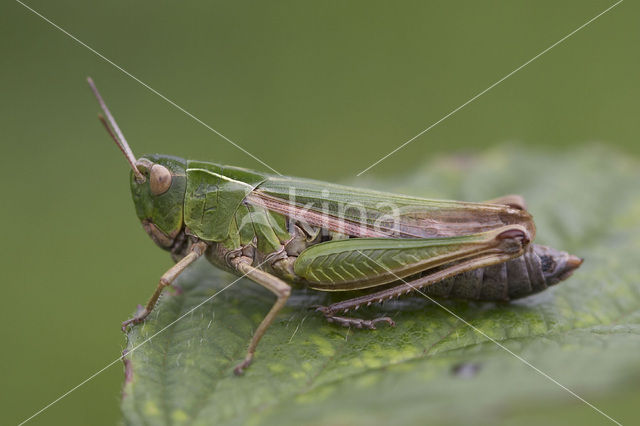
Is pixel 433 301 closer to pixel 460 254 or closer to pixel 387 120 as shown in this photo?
pixel 460 254

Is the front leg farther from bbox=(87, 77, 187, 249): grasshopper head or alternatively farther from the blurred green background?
the blurred green background

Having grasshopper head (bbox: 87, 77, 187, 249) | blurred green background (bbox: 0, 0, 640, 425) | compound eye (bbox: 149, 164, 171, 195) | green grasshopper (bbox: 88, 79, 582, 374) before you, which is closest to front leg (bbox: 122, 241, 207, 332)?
green grasshopper (bbox: 88, 79, 582, 374)

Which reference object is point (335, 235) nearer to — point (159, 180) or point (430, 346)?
point (430, 346)

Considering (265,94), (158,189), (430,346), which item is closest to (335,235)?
(430,346)

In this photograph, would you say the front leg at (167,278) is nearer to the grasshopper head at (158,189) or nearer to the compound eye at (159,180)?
the grasshopper head at (158,189)

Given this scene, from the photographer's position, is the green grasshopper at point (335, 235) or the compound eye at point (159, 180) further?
the compound eye at point (159, 180)

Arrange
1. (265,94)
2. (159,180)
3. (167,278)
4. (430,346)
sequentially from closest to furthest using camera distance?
(430,346)
(167,278)
(159,180)
(265,94)

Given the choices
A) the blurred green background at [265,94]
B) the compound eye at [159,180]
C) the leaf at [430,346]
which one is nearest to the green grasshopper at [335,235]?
the compound eye at [159,180]
